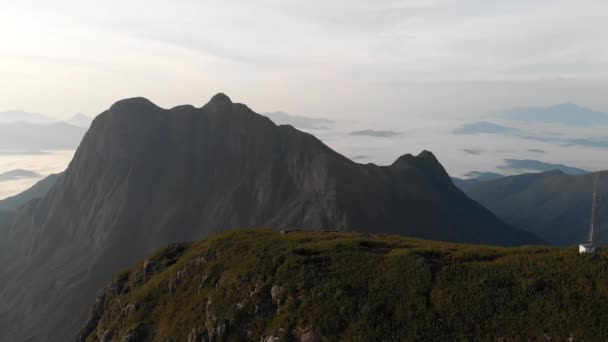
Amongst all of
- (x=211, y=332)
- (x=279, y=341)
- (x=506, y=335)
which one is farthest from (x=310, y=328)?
(x=506, y=335)

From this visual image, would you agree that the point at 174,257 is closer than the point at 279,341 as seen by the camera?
No

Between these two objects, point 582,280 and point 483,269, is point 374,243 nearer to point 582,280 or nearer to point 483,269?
point 483,269

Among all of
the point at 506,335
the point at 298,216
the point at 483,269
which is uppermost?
the point at 483,269

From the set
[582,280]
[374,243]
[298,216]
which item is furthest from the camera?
[298,216]

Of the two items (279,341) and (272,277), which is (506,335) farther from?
(272,277)

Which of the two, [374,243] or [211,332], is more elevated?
[374,243]

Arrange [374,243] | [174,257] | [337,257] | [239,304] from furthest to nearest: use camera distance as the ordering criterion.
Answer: [174,257] < [374,243] < [337,257] < [239,304]
